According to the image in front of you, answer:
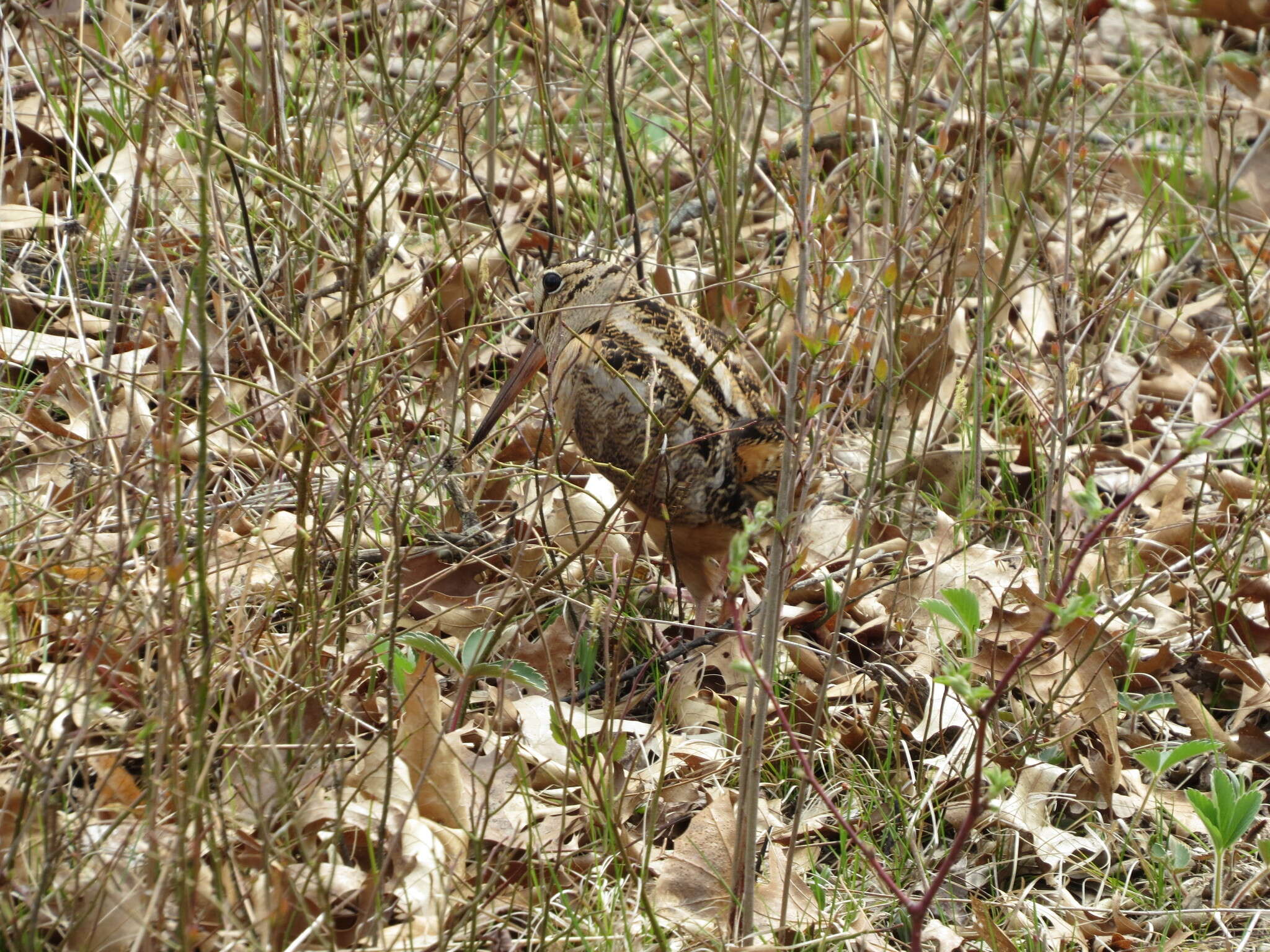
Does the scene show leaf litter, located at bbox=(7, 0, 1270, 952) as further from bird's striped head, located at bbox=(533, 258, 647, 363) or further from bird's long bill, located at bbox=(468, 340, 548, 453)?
bird's striped head, located at bbox=(533, 258, 647, 363)

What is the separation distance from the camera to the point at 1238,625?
11.0 feet

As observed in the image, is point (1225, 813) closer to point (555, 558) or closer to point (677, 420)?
point (677, 420)

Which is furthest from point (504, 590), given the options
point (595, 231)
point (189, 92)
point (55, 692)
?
point (595, 231)

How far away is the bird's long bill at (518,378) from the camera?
383 centimetres

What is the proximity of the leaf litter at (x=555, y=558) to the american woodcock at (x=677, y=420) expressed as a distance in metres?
0.14

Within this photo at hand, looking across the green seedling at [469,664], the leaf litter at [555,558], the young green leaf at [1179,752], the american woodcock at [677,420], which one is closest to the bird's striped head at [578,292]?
the american woodcock at [677,420]

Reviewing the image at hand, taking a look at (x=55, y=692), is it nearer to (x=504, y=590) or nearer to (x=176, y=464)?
(x=176, y=464)

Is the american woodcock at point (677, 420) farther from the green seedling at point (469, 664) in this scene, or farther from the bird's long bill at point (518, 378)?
the green seedling at point (469, 664)

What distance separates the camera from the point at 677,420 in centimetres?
318

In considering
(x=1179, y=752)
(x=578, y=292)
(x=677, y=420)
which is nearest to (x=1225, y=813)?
(x=1179, y=752)

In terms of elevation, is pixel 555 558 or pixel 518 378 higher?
pixel 518 378

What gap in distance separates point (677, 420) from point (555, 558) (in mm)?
460

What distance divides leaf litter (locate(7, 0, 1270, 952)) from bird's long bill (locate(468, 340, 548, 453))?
0.08m

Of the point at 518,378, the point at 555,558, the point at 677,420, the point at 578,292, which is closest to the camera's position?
the point at 677,420
